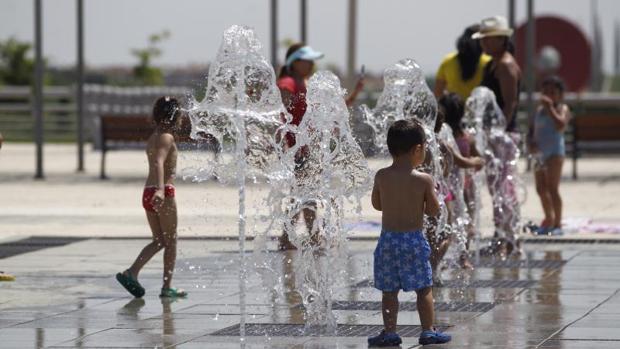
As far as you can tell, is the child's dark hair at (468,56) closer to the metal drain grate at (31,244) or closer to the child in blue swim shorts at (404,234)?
the metal drain grate at (31,244)

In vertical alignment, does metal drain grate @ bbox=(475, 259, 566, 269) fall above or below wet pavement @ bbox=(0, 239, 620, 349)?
below

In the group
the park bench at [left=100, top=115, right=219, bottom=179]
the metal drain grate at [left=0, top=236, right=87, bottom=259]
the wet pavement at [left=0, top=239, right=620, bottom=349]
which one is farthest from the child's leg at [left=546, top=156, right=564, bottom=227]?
the park bench at [left=100, top=115, right=219, bottom=179]

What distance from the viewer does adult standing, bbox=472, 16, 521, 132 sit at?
1219 centimetres

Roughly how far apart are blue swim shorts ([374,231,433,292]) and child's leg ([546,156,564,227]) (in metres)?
6.31

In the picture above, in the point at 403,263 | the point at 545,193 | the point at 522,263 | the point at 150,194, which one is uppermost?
the point at 150,194

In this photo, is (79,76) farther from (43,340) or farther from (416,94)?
(43,340)

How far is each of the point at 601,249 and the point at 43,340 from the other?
5.94 m

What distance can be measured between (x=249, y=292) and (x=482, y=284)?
61.5 inches

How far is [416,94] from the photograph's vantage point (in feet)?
33.9

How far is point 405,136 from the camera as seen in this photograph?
311 inches

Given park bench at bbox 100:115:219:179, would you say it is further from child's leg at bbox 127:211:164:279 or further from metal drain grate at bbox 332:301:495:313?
metal drain grate at bbox 332:301:495:313

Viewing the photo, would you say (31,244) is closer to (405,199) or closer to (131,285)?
(131,285)

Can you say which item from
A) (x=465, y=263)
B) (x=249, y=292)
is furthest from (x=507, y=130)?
(x=249, y=292)

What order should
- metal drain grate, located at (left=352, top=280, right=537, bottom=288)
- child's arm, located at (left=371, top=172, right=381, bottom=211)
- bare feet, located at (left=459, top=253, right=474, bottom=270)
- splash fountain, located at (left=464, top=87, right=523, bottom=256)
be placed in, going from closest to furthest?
1. child's arm, located at (left=371, top=172, right=381, bottom=211)
2. metal drain grate, located at (left=352, top=280, right=537, bottom=288)
3. bare feet, located at (left=459, top=253, right=474, bottom=270)
4. splash fountain, located at (left=464, top=87, right=523, bottom=256)
